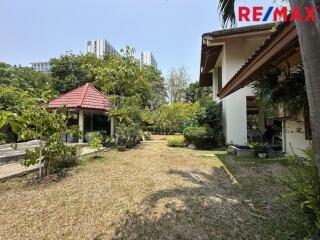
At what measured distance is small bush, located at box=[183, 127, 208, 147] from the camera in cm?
1191

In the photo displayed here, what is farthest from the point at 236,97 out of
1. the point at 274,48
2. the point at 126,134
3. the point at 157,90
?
the point at 157,90

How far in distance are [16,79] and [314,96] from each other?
1415 inches

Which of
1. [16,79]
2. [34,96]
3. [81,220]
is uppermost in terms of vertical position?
[16,79]

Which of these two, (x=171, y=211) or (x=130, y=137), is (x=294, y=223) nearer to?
(x=171, y=211)

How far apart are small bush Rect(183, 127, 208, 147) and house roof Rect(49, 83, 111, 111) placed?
247 inches

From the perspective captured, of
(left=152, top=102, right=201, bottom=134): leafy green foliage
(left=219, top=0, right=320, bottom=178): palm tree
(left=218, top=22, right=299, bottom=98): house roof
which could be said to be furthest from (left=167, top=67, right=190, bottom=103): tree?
(left=219, top=0, right=320, bottom=178): palm tree

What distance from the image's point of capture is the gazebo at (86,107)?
13.6m

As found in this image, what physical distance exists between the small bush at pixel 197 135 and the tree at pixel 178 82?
2352 centimetres

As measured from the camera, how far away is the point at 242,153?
966 centimetres

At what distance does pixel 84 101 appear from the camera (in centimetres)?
1384

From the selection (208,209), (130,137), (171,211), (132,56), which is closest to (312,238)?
(208,209)

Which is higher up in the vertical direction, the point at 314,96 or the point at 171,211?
the point at 314,96

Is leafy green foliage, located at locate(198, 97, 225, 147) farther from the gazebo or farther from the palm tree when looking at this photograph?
the palm tree

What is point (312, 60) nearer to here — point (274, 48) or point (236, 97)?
point (274, 48)
